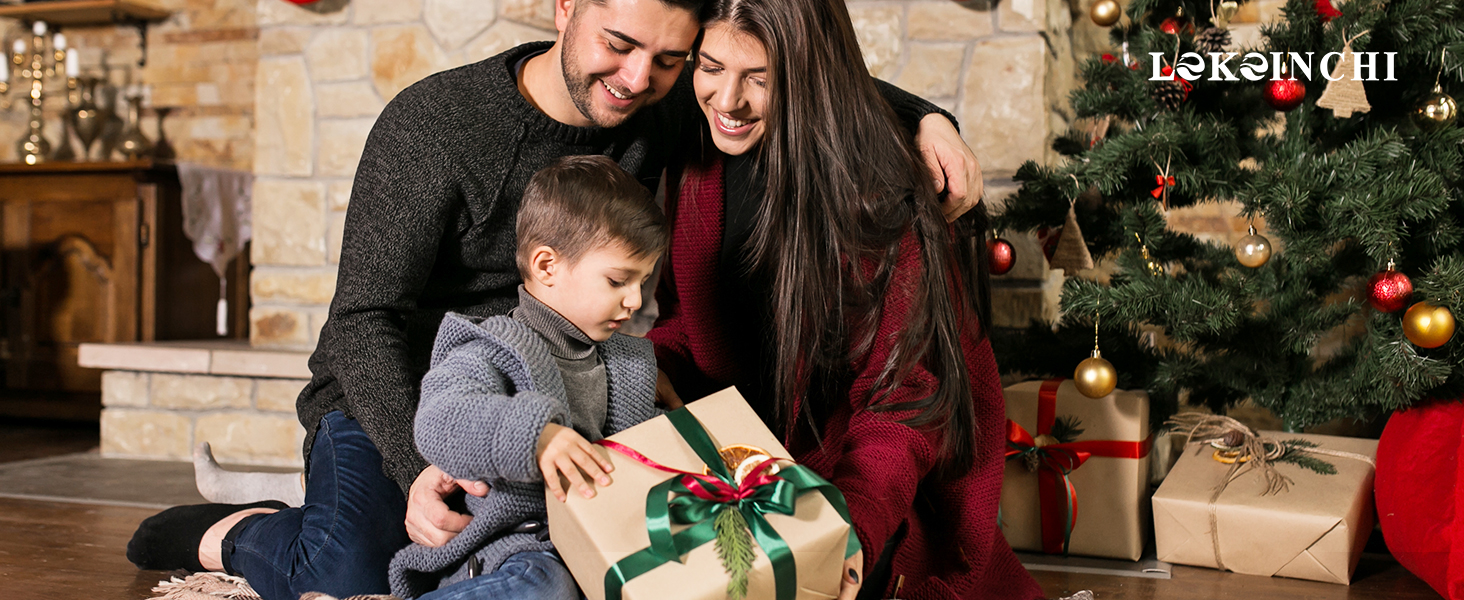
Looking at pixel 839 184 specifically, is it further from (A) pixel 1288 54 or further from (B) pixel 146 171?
(B) pixel 146 171

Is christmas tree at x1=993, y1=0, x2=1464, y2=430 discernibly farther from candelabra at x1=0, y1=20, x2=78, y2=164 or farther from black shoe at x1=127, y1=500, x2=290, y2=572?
candelabra at x1=0, y1=20, x2=78, y2=164

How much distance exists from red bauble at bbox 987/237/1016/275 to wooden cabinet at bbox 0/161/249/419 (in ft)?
9.29

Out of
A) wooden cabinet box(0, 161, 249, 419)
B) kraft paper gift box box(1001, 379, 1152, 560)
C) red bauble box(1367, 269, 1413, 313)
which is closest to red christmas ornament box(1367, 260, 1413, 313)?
red bauble box(1367, 269, 1413, 313)

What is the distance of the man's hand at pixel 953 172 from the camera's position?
1.38 metres

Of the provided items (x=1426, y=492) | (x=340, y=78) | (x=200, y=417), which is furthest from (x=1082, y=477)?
(x=200, y=417)

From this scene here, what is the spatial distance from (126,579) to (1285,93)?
2.30 metres

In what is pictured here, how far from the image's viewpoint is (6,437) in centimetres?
324

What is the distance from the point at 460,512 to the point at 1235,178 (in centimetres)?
161

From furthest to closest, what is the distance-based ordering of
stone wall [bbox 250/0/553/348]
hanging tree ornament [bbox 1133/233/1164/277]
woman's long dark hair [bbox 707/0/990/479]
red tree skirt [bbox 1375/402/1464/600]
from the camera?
stone wall [bbox 250/0/553/348] → hanging tree ornament [bbox 1133/233/1164/277] → red tree skirt [bbox 1375/402/1464/600] → woman's long dark hair [bbox 707/0/990/479]

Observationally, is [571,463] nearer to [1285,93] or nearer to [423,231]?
[423,231]

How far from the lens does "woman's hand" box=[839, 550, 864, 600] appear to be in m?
1.02

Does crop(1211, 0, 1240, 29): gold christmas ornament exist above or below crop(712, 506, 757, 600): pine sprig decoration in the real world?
above

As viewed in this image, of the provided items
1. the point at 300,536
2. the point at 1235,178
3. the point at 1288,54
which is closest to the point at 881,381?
the point at 300,536

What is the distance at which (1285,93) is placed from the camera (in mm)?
1845
